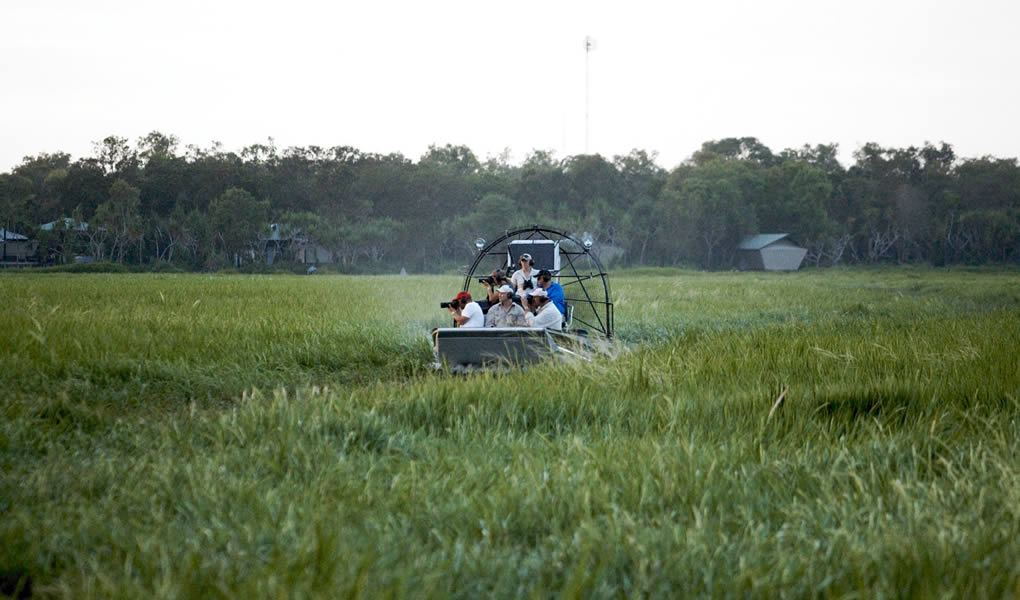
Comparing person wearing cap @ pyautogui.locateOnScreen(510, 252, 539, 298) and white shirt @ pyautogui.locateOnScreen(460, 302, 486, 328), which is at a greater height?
person wearing cap @ pyautogui.locateOnScreen(510, 252, 539, 298)

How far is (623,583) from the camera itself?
3066 millimetres

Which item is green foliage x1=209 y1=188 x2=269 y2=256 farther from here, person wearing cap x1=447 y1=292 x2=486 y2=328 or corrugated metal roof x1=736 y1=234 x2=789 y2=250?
person wearing cap x1=447 y1=292 x2=486 y2=328

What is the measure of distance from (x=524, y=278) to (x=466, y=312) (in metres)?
2.06

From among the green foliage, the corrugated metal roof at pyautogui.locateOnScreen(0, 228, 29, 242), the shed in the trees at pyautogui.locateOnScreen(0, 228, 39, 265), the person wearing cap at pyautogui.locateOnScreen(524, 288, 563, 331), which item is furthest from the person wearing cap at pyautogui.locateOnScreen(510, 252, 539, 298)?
the shed in the trees at pyautogui.locateOnScreen(0, 228, 39, 265)

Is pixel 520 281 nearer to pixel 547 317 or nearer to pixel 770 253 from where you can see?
pixel 547 317

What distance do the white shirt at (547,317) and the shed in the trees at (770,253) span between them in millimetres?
61555

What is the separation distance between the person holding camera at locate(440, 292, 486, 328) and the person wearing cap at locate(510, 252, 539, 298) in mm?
993

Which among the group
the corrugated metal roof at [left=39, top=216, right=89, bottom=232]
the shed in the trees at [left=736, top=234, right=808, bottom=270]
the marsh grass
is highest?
the corrugated metal roof at [left=39, top=216, right=89, bottom=232]

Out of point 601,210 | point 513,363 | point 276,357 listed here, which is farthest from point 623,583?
point 601,210

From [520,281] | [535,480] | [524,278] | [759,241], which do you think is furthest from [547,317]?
[759,241]

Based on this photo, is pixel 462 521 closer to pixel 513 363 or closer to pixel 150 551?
pixel 150 551

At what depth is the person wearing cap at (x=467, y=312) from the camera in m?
10.2

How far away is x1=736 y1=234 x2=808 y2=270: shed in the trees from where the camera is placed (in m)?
68.6

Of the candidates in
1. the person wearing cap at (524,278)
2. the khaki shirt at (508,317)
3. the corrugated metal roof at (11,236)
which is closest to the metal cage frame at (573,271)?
the person wearing cap at (524,278)
